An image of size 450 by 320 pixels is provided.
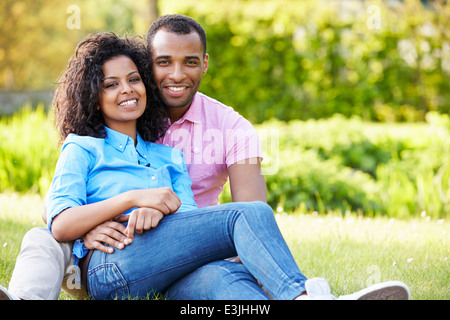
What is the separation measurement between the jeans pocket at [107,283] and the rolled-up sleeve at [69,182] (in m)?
0.29

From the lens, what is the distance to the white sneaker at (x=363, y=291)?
1856mm

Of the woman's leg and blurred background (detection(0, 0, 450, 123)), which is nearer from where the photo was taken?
the woman's leg

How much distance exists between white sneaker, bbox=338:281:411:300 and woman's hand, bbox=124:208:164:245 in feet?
2.66

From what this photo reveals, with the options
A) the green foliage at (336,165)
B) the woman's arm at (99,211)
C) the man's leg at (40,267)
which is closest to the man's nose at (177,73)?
the woman's arm at (99,211)

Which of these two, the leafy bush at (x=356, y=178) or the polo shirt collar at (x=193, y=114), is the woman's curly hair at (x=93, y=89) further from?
the leafy bush at (x=356, y=178)

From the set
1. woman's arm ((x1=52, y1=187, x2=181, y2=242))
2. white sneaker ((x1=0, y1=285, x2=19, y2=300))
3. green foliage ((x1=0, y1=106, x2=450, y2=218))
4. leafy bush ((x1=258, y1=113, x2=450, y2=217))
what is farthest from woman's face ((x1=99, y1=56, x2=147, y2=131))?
leafy bush ((x1=258, y1=113, x2=450, y2=217))

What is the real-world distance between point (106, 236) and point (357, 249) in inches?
69.3

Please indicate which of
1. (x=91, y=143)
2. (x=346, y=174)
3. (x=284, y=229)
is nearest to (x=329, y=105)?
(x=346, y=174)

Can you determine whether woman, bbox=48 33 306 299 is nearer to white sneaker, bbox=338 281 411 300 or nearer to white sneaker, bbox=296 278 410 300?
white sneaker, bbox=296 278 410 300

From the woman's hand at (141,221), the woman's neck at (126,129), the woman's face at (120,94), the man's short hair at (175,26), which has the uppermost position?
the man's short hair at (175,26)

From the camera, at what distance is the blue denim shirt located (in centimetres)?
221

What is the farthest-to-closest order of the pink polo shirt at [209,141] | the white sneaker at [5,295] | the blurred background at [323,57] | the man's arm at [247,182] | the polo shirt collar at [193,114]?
the blurred background at [323,57], the polo shirt collar at [193,114], the pink polo shirt at [209,141], the man's arm at [247,182], the white sneaker at [5,295]

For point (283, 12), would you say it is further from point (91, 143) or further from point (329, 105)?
point (91, 143)

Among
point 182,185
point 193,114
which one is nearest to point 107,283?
point 182,185
